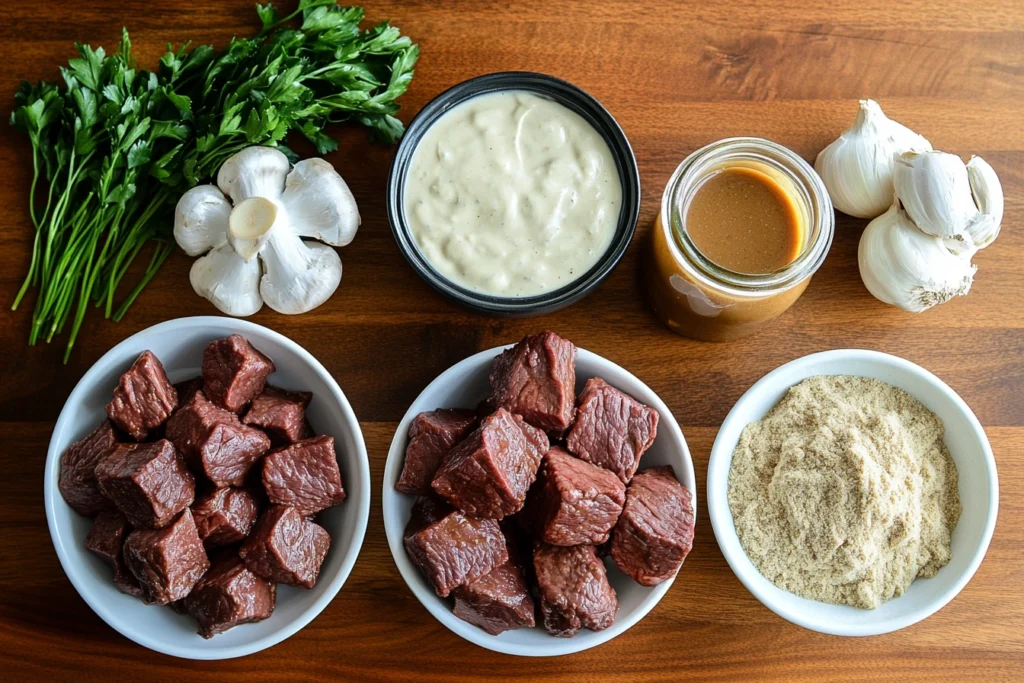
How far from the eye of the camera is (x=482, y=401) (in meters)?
2.47

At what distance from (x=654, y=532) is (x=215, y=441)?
3.70 feet

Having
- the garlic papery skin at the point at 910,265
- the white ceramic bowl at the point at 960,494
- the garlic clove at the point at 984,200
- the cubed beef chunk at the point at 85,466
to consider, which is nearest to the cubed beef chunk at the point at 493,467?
the white ceramic bowl at the point at 960,494

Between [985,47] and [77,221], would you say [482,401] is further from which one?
[985,47]

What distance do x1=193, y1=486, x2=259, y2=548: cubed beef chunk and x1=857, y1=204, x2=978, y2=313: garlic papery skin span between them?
6.06 feet

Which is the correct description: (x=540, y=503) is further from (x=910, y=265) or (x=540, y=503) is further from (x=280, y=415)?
(x=910, y=265)

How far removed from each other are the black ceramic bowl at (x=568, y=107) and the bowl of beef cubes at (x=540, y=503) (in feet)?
0.44

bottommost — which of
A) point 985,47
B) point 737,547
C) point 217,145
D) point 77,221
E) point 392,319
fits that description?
point 737,547

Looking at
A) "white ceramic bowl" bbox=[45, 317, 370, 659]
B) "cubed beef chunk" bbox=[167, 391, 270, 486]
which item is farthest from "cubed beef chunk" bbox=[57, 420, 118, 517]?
"cubed beef chunk" bbox=[167, 391, 270, 486]

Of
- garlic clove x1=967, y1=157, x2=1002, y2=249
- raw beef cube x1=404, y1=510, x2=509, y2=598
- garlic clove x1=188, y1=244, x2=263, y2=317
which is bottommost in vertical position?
raw beef cube x1=404, y1=510, x2=509, y2=598

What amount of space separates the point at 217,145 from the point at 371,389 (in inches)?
31.9

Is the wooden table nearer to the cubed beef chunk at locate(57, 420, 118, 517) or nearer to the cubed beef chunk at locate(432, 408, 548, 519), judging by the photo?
the cubed beef chunk at locate(57, 420, 118, 517)

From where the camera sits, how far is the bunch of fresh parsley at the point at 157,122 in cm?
240

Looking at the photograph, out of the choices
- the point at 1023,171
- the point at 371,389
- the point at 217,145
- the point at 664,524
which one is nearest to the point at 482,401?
the point at 371,389

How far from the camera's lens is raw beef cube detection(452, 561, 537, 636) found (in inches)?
84.5
